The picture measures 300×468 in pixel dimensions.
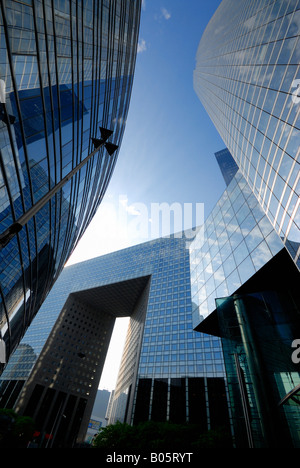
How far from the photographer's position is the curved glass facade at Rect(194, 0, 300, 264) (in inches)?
617

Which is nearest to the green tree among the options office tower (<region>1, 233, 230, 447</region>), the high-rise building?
office tower (<region>1, 233, 230, 447</region>)

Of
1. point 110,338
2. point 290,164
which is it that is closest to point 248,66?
point 290,164

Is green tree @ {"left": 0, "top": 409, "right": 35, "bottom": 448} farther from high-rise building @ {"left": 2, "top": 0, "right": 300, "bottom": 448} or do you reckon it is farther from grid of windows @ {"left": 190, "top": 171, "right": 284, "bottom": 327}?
grid of windows @ {"left": 190, "top": 171, "right": 284, "bottom": 327}

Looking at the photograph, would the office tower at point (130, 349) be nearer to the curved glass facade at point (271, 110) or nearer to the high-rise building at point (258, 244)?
the high-rise building at point (258, 244)

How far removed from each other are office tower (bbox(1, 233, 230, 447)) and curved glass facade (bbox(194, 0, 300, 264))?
198 ft

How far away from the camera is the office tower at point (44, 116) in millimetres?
10438

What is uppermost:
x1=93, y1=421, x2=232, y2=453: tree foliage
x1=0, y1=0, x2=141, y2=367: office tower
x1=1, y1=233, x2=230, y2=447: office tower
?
x1=1, y1=233, x2=230, y2=447: office tower

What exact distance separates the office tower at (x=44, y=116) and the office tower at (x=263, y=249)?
40.8ft

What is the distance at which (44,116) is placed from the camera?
14.2 m

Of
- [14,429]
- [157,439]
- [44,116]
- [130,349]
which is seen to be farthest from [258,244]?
[130,349]

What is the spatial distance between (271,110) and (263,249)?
10.7m

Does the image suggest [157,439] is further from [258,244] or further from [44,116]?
[44,116]

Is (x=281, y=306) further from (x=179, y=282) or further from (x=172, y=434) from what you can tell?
(x=179, y=282)

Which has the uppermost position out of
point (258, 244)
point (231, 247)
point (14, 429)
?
point (231, 247)
